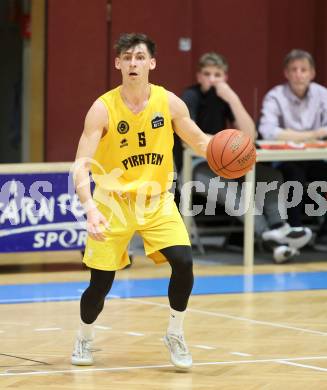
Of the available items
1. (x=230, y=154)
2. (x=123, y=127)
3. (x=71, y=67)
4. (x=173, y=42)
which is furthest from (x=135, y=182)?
(x=173, y=42)

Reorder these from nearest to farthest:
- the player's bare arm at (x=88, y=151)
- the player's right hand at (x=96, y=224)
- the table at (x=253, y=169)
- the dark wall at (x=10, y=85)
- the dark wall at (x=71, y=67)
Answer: the player's right hand at (x=96, y=224)
the player's bare arm at (x=88, y=151)
the table at (x=253, y=169)
the dark wall at (x=71, y=67)
the dark wall at (x=10, y=85)

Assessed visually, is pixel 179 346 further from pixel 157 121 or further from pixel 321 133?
pixel 321 133

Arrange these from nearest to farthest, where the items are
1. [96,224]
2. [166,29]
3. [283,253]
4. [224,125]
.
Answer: [96,224] → [283,253] → [224,125] → [166,29]

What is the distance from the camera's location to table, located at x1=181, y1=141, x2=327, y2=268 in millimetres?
9961

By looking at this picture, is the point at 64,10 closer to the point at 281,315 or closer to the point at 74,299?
the point at 74,299

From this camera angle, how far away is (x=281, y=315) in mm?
8078

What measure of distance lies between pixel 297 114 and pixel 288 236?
1201 millimetres

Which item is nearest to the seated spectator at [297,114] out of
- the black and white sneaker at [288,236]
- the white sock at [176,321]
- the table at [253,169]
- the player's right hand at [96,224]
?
the black and white sneaker at [288,236]

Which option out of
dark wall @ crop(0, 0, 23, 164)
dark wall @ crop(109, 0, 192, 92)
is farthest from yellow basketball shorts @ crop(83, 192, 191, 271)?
dark wall @ crop(0, 0, 23, 164)

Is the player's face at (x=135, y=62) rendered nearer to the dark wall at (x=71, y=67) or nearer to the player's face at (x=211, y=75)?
the player's face at (x=211, y=75)

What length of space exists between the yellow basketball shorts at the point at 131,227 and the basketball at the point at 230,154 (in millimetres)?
377

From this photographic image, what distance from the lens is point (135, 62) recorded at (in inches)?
254

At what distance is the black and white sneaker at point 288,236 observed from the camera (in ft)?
34.0

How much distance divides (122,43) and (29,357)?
185 centimetres
